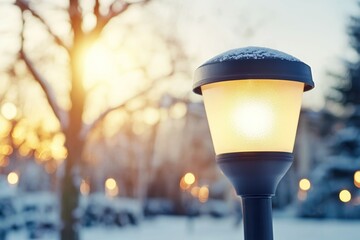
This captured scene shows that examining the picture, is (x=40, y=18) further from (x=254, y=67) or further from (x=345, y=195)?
(x=345, y=195)

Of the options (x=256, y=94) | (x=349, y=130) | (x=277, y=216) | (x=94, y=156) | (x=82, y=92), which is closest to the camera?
(x=256, y=94)

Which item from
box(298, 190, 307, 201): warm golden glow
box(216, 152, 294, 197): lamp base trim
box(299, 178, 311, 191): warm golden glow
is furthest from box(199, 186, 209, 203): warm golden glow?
box(216, 152, 294, 197): lamp base trim

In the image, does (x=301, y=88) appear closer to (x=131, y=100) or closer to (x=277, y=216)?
(x=131, y=100)

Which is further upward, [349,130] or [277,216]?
[349,130]

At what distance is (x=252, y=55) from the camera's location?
85.1 inches

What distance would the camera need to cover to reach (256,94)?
2.15 m

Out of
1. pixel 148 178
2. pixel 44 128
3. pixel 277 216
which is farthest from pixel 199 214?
pixel 44 128

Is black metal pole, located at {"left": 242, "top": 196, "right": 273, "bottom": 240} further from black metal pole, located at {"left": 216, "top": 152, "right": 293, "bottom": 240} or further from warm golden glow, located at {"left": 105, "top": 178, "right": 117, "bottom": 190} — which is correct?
warm golden glow, located at {"left": 105, "top": 178, "right": 117, "bottom": 190}

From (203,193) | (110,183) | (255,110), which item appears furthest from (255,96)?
(110,183)

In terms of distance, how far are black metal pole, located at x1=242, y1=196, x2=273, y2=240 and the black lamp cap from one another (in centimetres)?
48

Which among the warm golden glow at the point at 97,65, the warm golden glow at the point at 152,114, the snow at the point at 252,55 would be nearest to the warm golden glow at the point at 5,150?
the warm golden glow at the point at 152,114

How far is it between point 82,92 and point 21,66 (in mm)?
2327

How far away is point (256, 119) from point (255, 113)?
0.08 feet

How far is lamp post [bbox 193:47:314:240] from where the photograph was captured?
84.4 inches
